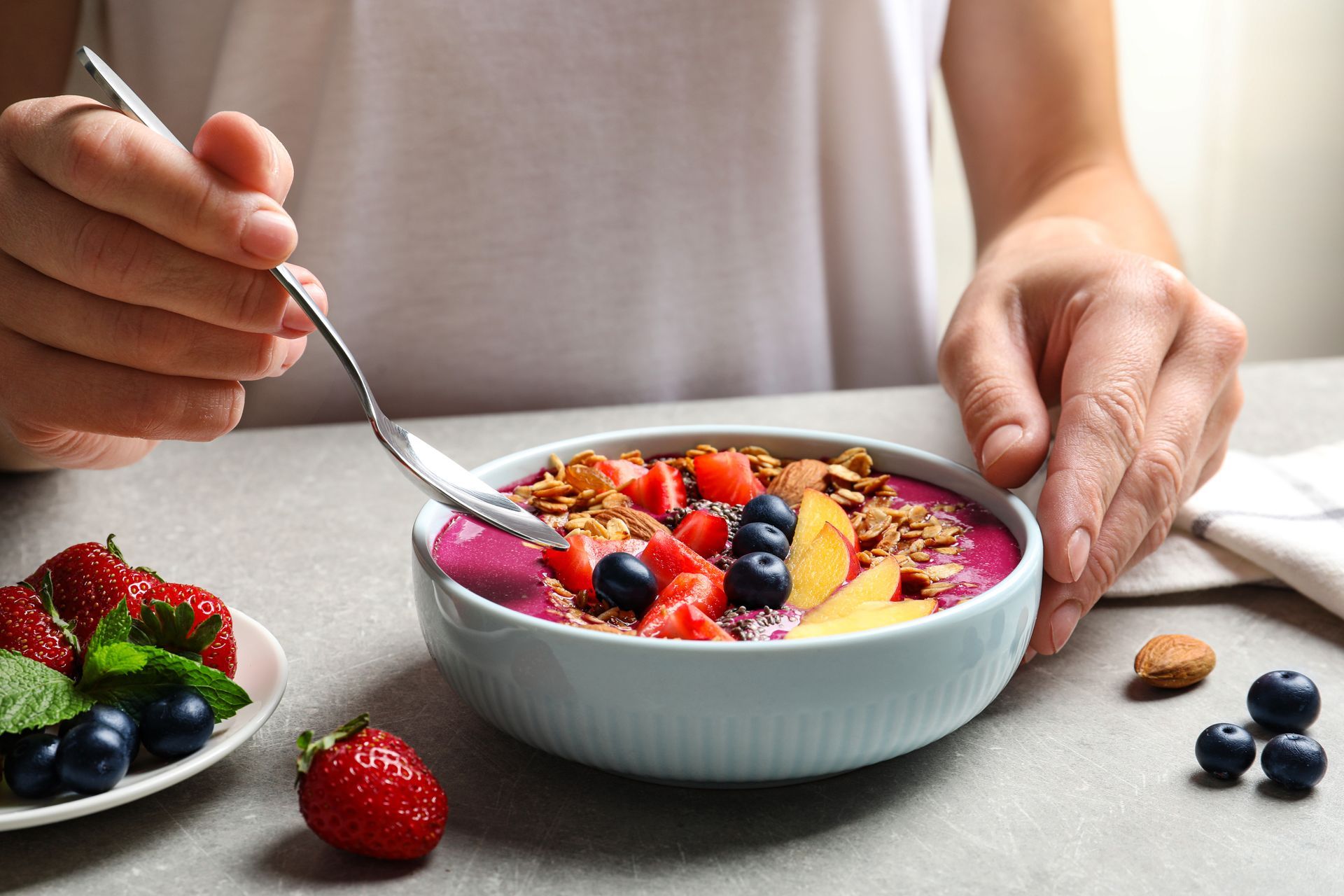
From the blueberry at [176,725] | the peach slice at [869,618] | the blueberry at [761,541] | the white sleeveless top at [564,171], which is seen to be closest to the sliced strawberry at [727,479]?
the blueberry at [761,541]

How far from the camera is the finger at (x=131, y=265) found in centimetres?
84

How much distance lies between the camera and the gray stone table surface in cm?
70

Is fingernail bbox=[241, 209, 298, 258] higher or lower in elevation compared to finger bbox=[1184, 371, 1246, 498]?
higher

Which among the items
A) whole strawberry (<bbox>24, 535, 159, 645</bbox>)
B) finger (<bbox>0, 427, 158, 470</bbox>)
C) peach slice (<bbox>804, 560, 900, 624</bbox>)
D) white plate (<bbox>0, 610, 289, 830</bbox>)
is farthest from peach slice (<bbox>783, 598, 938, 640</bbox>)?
finger (<bbox>0, 427, 158, 470</bbox>)

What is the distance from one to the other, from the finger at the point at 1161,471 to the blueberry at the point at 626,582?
1.10 feet

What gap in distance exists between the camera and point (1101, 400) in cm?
101

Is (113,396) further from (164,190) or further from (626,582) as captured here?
(626,582)

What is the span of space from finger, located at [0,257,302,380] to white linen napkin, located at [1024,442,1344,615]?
739 millimetres

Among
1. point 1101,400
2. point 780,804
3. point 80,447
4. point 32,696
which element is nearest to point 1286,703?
point 1101,400

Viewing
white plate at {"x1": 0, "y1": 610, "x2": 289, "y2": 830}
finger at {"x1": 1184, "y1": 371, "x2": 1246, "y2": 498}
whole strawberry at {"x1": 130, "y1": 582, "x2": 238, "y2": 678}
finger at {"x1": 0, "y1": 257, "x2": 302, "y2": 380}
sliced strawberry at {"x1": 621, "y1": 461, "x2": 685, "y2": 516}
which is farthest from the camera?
finger at {"x1": 1184, "y1": 371, "x2": 1246, "y2": 498}

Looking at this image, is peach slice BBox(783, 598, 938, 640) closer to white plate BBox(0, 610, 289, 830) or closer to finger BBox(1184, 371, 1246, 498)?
white plate BBox(0, 610, 289, 830)

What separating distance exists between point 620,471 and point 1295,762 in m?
0.57

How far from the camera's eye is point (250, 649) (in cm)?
87

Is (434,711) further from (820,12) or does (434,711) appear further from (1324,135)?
(1324,135)
